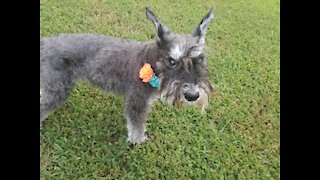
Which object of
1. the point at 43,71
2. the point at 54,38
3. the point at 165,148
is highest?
the point at 54,38

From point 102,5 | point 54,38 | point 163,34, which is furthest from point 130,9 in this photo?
point 163,34

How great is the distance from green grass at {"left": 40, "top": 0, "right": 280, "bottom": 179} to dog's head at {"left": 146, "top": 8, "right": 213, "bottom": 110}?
1.75ft

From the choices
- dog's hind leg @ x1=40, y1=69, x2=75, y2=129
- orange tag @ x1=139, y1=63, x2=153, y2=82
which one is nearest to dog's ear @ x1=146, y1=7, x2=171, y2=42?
orange tag @ x1=139, y1=63, x2=153, y2=82

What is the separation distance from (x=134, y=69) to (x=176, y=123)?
3.65ft

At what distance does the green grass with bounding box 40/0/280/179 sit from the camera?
16.0 feet

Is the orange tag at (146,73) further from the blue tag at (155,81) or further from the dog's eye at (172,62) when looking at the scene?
the dog's eye at (172,62)

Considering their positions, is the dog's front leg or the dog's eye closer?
the dog's eye

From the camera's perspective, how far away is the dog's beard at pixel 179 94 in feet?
13.9

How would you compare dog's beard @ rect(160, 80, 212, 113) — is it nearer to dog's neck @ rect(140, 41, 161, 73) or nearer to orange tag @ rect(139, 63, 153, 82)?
orange tag @ rect(139, 63, 153, 82)

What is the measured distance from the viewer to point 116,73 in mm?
5012

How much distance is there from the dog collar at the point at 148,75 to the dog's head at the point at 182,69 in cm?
11

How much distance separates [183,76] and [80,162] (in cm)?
168

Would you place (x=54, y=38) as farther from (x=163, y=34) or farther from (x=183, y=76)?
(x=183, y=76)

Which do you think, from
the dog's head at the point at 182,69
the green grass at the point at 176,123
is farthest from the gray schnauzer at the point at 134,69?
the green grass at the point at 176,123
